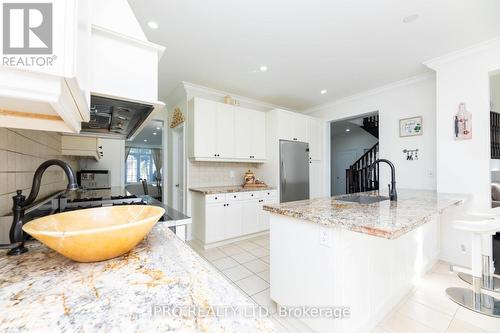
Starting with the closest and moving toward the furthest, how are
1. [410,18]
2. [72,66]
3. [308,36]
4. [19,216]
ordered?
[72,66], [19,216], [410,18], [308,36]

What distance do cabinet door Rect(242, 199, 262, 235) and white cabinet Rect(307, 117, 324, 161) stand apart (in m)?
1.70

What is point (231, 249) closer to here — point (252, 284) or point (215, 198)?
point (215, 198)

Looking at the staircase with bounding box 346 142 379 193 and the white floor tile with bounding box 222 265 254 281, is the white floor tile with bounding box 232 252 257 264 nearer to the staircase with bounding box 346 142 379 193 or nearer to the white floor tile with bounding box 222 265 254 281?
the white floor tile with bounding box 222 265 254 281

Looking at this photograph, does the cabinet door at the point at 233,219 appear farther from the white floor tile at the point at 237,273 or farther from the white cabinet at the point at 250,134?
the white cabinet at the point at 250,134

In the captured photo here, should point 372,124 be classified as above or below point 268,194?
above

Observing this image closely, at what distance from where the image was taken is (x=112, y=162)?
4.38 metres

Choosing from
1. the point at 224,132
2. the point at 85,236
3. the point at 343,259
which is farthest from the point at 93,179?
the point at 343,259

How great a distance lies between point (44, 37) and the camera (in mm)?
480

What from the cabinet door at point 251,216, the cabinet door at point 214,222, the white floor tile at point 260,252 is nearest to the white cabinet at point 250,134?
the cabinet door at point 251,216

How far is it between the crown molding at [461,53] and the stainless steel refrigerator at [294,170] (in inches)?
84.8

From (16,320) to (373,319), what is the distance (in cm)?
192

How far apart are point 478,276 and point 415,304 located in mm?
577

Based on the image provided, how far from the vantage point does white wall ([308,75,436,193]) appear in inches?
120

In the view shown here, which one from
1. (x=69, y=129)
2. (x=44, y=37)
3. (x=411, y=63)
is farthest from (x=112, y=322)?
(x=411, y=63)
